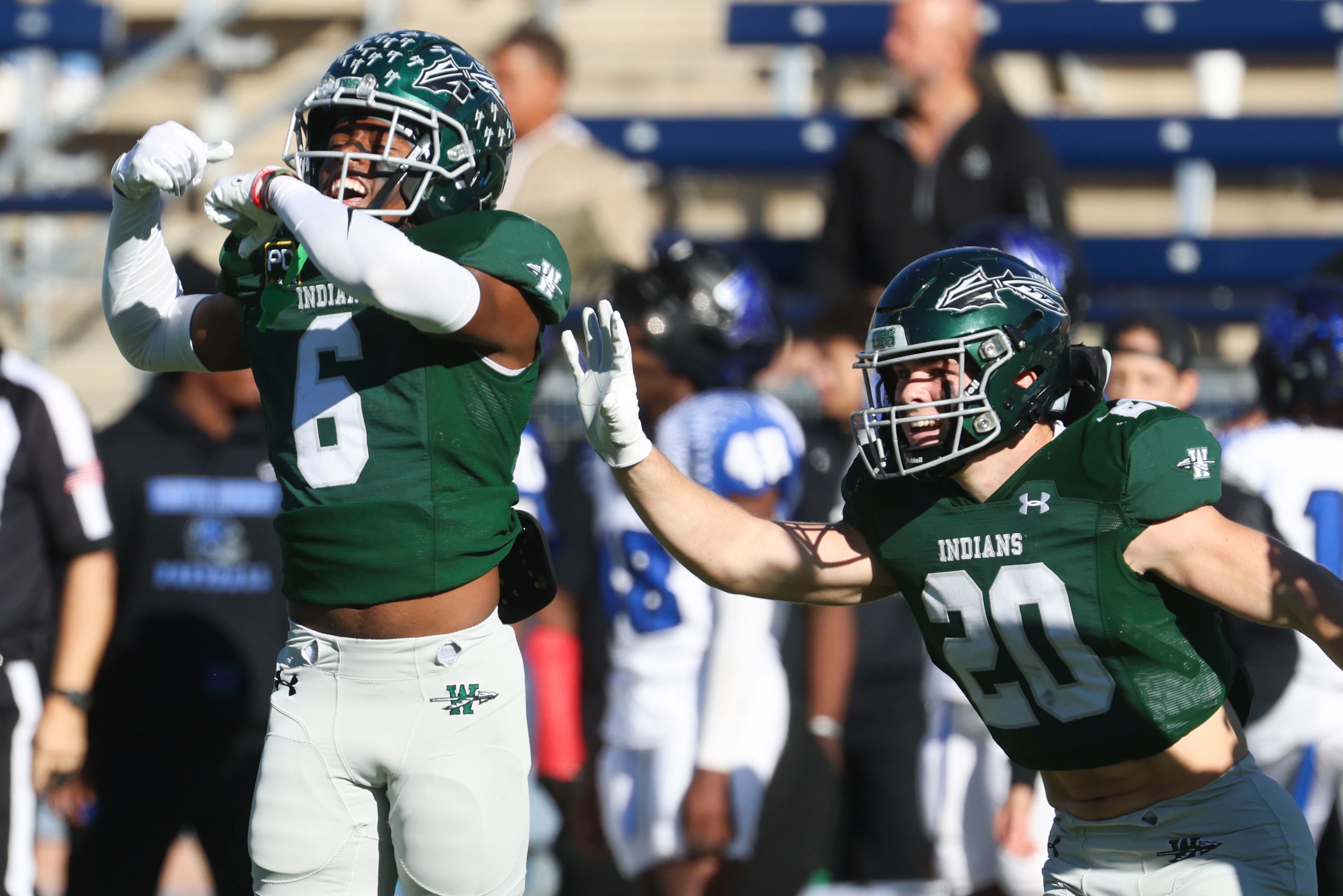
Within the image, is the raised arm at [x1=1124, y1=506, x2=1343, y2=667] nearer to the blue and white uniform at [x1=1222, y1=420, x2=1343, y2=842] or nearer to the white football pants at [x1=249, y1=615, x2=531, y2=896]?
the white football pants at [x1=249, y1=615, x2=531, y2=896]

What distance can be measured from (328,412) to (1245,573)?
4.70ft

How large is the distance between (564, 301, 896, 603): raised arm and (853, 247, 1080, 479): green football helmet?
0.62 ft

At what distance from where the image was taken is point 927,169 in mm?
6070

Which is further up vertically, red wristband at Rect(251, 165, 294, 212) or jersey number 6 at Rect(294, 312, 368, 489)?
red wristband at Rect(251, 165, 294, 212)

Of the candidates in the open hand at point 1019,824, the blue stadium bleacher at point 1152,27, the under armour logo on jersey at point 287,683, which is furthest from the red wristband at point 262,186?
the blue stadium bleacher at point 1152,27

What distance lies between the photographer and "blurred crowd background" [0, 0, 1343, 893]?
4.45 metres

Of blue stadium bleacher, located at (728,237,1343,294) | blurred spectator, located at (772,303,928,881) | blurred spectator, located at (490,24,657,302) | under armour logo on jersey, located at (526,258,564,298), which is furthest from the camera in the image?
blue stadium bleacher, located at (728,237,1343,294)

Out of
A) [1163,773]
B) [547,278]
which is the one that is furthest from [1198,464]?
[547,278]

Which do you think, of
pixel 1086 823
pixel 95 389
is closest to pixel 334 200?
pixel 1086 823

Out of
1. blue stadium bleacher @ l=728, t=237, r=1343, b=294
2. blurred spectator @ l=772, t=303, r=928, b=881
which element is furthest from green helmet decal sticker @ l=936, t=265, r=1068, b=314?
blue stadium bleacher @ l=728, t=237, r=1343, b=294

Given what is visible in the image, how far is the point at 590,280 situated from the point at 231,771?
2.54m

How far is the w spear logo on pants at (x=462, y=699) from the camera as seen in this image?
2521 millimetres

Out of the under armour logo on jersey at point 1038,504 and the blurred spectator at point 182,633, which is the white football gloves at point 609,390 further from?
the blurred spectator at point 182,633

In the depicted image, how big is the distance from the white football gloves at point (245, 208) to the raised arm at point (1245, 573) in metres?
1.47
